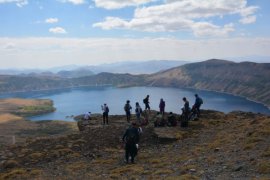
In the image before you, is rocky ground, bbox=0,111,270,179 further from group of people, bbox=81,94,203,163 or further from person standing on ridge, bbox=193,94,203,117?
person standing on ridge, bbox=193,94,203,117

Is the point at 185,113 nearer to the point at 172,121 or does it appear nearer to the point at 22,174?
the point at 172,121

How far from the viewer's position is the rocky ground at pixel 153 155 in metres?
17.8

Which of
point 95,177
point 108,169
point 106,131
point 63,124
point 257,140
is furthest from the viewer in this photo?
point 63,124

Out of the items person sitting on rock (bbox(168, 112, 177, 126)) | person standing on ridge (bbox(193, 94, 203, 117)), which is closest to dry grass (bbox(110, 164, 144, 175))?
person sitting on rock (bbox(168, 112, 177, 126))

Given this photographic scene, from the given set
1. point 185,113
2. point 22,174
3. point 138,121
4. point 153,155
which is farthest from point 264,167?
point 138,121

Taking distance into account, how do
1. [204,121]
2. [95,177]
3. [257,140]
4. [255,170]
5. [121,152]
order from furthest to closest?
[204,121], [121,152], [257,140], [95,177], [255,170]

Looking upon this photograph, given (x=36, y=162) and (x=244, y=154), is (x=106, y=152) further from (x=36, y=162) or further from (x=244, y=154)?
(x=244, y=154)

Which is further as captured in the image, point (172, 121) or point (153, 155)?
point (172, 121)

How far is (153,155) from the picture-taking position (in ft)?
79.0

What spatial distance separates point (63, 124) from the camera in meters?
177

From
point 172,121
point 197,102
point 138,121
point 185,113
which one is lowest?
point 138,121

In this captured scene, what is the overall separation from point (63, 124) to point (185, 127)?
→ 152 meters

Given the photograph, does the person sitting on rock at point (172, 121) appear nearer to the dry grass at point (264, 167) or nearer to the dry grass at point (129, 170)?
the dry grass at point (129, 170)

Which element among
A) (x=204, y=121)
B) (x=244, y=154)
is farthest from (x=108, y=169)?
(x=204, y=121)
